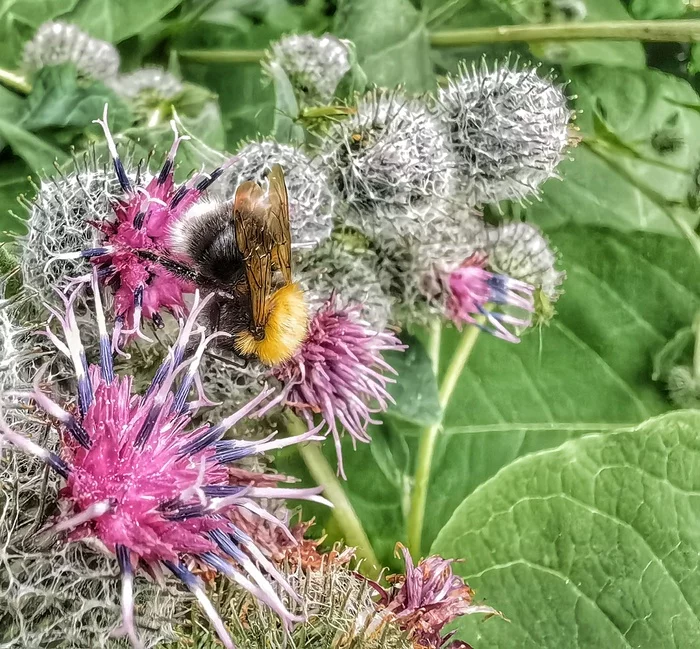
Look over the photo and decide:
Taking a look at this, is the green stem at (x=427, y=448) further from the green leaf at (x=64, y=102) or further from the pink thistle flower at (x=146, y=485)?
the green leaf at (x=64, y=102)

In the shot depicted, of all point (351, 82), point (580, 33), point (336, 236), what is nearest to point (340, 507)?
point (336, 236)

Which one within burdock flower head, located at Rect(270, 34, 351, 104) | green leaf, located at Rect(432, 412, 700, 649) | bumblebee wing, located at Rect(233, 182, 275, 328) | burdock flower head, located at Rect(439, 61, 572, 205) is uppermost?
burdock flower head, located at Rect(270, 34, 351, 104)

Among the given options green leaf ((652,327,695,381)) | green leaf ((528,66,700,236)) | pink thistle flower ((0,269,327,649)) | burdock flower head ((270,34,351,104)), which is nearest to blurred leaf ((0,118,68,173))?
burdock flower head ((270,34,351,104))

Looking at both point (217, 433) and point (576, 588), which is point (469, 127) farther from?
point (576, 588)

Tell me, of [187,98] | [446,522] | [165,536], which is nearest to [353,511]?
[446,522]

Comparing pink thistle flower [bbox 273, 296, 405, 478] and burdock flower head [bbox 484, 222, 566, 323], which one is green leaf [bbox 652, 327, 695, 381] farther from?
pink thistle flower [bbox 273, 296, 405, 478]

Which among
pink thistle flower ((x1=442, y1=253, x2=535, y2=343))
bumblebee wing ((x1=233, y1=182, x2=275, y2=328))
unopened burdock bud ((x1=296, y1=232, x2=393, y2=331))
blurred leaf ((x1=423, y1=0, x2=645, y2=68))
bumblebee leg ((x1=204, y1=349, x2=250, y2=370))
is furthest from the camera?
blurred leaf ((x1=423, y1=0, x2=645, y2=68))
